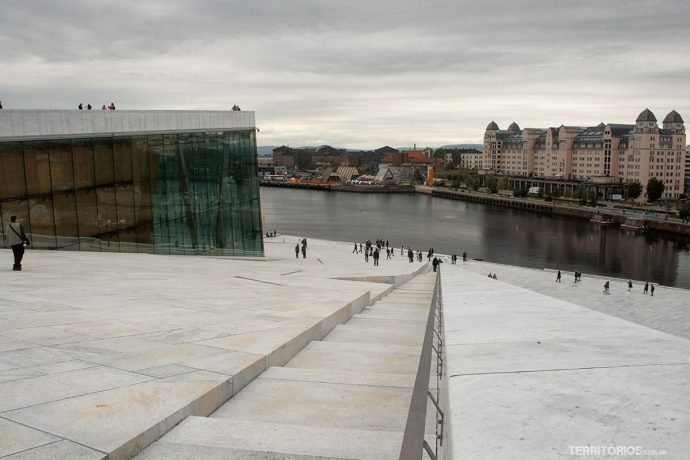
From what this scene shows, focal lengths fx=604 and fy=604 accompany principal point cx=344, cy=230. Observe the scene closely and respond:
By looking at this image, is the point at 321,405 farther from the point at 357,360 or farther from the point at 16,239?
the point at 16,239

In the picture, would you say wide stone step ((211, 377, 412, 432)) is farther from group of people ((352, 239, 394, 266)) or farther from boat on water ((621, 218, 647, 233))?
boat on water ((621, 218, 647, 233))

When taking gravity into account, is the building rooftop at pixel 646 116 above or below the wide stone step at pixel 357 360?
above

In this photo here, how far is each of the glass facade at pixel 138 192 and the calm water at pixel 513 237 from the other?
34.1 metres

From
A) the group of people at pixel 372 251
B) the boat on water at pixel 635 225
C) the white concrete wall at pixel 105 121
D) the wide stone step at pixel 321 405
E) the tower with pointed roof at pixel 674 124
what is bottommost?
the boat on water at pixel 635 225

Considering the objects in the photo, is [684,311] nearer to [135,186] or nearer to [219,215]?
[219,215]

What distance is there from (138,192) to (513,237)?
59.6 meters

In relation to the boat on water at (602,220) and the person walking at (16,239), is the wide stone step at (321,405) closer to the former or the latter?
the person walking at (16,239)

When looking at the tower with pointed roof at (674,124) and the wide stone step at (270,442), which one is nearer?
the wide stone step at (270,442)

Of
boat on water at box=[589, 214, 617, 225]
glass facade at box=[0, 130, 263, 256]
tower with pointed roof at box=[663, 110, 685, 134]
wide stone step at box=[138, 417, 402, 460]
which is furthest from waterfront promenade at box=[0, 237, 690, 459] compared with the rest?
tower with pointed roof at box=[663, 110, 685, 134]

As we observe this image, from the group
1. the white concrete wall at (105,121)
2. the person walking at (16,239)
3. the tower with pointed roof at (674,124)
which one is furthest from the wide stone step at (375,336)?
the tower with pointed roof at (674,124)

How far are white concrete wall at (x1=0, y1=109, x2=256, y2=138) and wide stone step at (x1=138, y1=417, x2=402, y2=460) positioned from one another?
16957mm

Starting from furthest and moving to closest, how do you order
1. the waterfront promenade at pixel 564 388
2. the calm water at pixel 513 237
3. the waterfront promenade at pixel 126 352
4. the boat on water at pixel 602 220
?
the boat on water at pixel 602 220, the calm water at pixel 513 237, the waterfront promenade at pixel 126 352, the waterfront promenade at pixel 564 388

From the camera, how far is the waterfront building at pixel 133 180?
17906mm

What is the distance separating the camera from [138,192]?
21.4 meters
